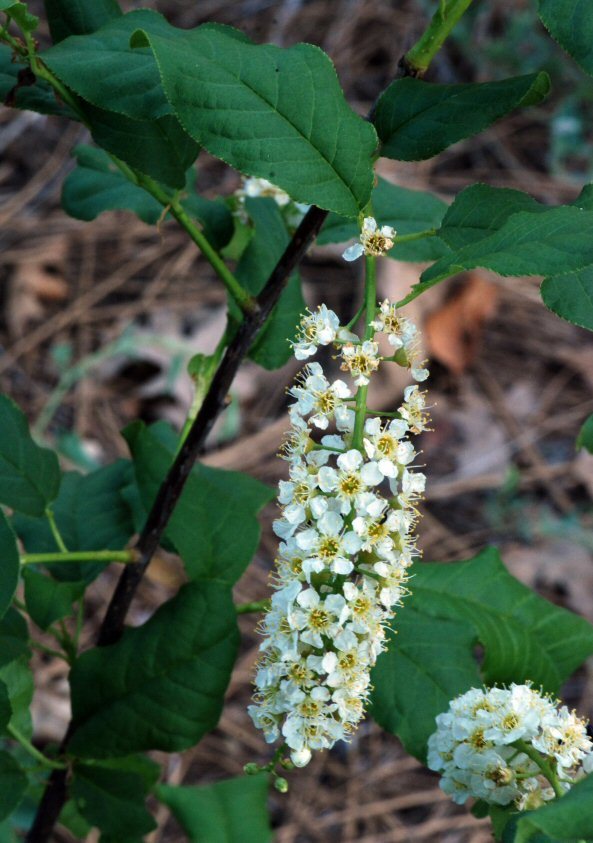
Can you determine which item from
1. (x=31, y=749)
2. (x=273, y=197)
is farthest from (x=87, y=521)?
(x=273, y=197)

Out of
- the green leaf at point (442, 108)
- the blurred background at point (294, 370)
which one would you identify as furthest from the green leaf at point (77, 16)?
the blurred background at point (294, 370)

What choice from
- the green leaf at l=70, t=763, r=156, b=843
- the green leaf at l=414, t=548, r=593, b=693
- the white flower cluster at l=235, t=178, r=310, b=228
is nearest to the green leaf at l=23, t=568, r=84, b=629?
the green leaf at l=70, t=763, r=156, b=843

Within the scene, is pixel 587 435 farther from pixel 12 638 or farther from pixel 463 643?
pixel 12 638

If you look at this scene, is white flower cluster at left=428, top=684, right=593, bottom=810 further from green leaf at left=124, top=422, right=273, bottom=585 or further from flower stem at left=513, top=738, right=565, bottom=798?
green leaf at left=124, top=422, right=273, bottom=585

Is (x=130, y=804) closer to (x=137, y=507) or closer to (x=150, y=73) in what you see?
(x=137, y=507)

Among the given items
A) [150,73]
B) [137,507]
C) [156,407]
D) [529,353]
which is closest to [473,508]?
[529,353]

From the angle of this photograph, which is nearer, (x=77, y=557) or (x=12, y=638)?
(x=77, y=557)

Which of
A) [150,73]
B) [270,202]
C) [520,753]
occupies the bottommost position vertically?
[520,753]
